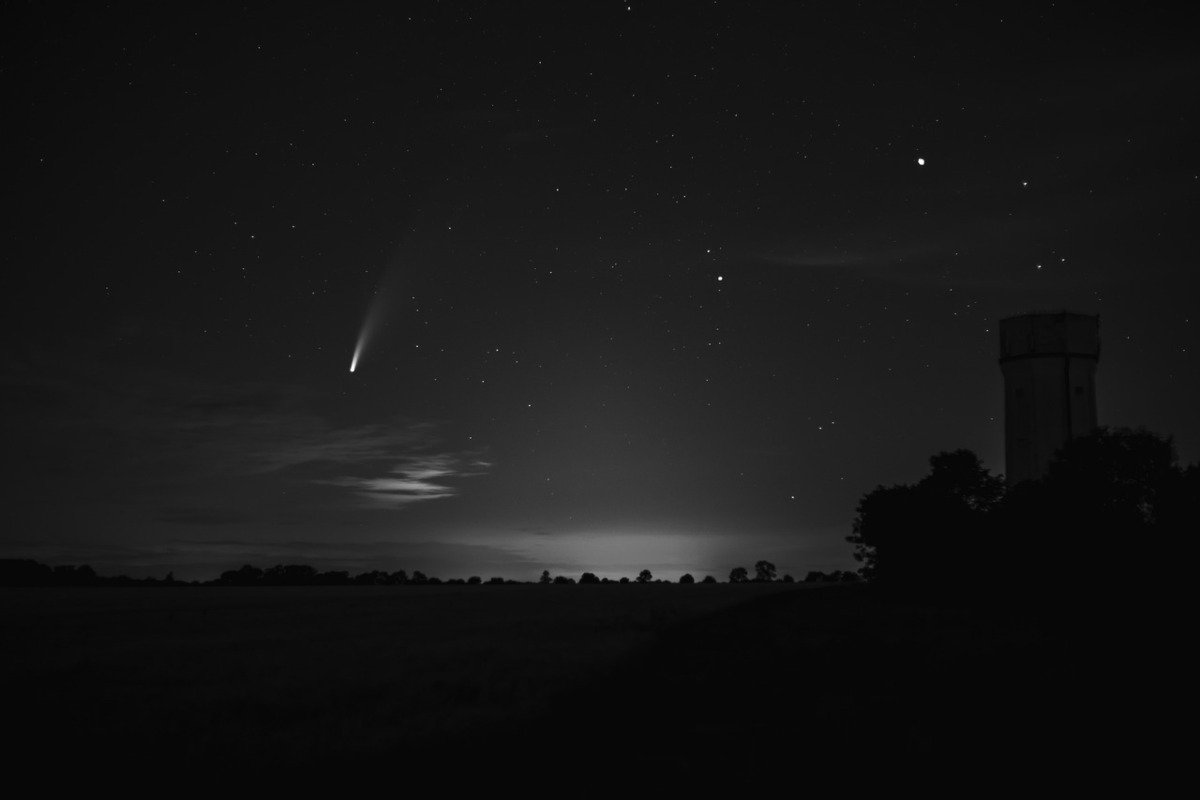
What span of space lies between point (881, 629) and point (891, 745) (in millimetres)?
19667

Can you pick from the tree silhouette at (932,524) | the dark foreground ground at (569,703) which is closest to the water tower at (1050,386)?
the tree silhouette at (932,524)

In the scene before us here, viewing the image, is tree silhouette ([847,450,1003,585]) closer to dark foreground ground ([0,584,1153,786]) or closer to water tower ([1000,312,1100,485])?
water tower ([1000,312,1100,485])

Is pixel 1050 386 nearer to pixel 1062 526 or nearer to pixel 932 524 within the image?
pixel 932 524

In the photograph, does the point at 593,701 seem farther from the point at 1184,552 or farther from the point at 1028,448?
the point at 1028,448

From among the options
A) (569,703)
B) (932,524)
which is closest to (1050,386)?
(932,524)

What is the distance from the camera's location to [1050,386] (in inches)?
2594

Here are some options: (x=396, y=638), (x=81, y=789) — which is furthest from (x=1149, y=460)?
(x=81, y=789)

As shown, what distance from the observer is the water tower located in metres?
65.5

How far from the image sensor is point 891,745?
434 inches

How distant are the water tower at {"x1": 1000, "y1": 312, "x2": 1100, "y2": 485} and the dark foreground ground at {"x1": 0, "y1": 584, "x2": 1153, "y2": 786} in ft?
136

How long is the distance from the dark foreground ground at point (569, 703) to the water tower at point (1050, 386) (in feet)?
136

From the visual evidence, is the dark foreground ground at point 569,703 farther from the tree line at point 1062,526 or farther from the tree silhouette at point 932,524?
the tree silhouette at point 932,524

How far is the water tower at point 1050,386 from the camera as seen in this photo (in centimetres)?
6550

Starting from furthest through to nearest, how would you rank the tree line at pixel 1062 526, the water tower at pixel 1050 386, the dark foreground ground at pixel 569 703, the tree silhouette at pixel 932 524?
1. the water tower at pixel 1050 386
2. the tree silhouette at pixel 932 524
3. the tree line at pixel 1062 526
4. the dark foreground ground at pixel 569 703
